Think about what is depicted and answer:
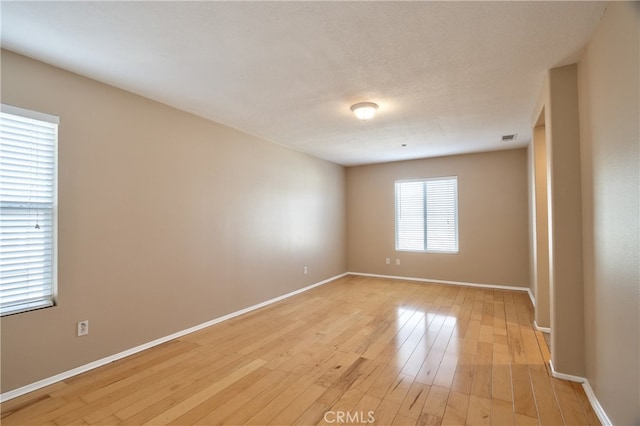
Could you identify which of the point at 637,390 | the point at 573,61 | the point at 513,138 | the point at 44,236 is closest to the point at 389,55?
the point at 573,61

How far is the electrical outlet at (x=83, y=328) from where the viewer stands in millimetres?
2463

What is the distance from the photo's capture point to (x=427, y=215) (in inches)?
236

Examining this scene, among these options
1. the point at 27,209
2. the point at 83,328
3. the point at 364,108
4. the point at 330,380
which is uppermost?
the point at 364,108

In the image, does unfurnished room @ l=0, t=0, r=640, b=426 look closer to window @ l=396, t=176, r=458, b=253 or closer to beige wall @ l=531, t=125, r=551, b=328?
beige wall @ l=531, t=125, r=551, b=328

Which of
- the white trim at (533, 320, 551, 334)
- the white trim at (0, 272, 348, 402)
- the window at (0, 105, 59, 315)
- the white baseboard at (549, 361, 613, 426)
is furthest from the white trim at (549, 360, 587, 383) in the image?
the window at (0, 105, 59, 315)

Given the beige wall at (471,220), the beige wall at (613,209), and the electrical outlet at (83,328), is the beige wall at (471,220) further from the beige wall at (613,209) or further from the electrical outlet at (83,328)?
the electrical outlet at (83,328)

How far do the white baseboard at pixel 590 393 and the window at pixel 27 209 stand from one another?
398 centimetres

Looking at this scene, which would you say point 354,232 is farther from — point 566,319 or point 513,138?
point 566,319

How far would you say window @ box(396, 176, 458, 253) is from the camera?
227 inches

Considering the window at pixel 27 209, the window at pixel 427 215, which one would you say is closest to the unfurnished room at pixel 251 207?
the window at pixel 27 209

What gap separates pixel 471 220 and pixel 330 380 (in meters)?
4.41

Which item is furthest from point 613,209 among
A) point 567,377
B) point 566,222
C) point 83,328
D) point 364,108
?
point 83,328

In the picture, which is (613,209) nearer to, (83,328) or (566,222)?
(566,222)

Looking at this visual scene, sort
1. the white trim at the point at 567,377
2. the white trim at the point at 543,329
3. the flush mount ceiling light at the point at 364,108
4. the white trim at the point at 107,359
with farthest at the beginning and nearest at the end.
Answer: the white trim at the point at 543,329
the flush mount ceiling light at the point at 364,108
the white trim at the point at 567,377
the white trim at the point at 107,359
